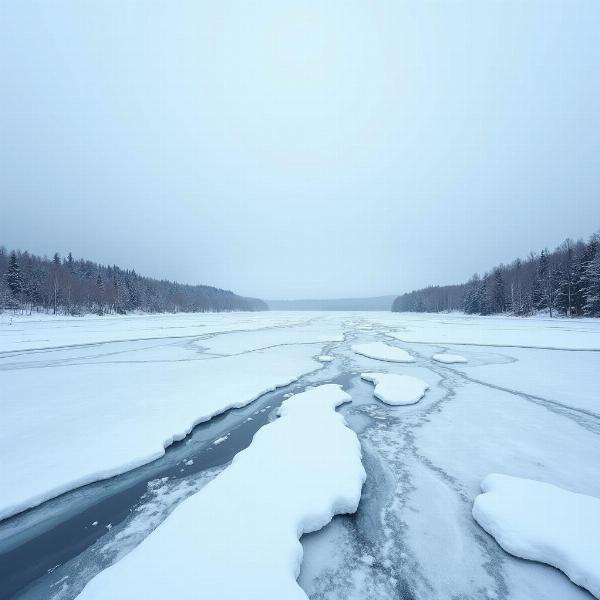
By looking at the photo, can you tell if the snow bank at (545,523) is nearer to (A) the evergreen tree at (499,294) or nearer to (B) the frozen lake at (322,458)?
(B) the frozen lake at (322,458)

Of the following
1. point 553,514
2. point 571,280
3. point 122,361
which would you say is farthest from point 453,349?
point 571,280

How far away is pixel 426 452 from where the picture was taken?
523cm

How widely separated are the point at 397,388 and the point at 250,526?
21.1 ft

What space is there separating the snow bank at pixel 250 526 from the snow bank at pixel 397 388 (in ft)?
9.33

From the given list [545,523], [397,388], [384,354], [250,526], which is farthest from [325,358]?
[250,526]

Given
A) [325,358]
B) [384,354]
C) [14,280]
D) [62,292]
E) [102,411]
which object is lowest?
[102,411]

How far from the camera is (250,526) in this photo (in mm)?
3201

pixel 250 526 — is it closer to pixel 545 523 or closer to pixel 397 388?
pixel 545 523

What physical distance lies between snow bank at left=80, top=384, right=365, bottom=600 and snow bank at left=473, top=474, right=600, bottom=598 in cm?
168

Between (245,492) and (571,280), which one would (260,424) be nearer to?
(245,492)

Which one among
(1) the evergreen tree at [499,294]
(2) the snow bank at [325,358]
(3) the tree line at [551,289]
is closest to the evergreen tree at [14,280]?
(2) the snow bank at [325,358]

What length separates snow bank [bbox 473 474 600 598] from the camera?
2852mm

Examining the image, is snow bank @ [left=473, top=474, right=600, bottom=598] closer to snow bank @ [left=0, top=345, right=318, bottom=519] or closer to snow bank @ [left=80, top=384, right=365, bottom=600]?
snow bank @ [left=80, top=384, right=365, bottom=600]

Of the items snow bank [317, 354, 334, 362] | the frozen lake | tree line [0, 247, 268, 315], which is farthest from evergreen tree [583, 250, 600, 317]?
tree line [0, 247, 268, 315]
